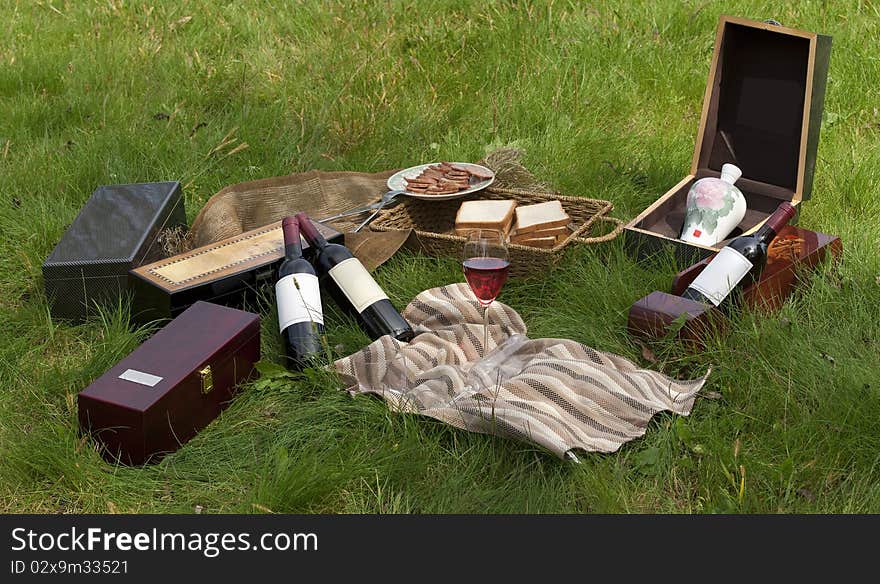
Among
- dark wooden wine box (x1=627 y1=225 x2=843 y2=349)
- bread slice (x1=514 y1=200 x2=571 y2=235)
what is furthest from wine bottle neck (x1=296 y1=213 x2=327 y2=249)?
dark wooden wine box (x1=627 y1=225 x2=843 y2=349)

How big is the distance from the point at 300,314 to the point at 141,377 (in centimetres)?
57

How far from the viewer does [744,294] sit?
135 inches

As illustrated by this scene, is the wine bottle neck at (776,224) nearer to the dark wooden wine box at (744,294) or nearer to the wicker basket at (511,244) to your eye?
the dark wooden wine box at (744,294)

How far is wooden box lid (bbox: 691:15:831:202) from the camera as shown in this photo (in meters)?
4.46

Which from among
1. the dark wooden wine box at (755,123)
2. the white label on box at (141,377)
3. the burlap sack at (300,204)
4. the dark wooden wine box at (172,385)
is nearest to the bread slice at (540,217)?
the dark wooden wine box at (755,123)

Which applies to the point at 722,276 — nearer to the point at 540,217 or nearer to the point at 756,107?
the point at 540,217

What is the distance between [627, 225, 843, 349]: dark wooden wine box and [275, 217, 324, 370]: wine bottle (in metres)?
1.09

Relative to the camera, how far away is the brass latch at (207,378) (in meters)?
3.04

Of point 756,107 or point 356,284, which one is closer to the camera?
point 356,284

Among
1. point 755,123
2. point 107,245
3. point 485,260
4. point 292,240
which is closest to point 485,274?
point 485,260

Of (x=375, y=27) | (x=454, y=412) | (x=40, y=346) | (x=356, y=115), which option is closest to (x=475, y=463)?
(x=454, y=412)

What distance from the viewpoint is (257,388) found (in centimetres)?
326

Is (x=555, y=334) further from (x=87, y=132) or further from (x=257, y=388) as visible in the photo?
(x=87, y=132)

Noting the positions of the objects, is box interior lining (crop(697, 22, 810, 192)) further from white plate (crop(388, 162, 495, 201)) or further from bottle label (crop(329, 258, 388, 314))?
bottle label (crop(329, 258, 388, 314))
